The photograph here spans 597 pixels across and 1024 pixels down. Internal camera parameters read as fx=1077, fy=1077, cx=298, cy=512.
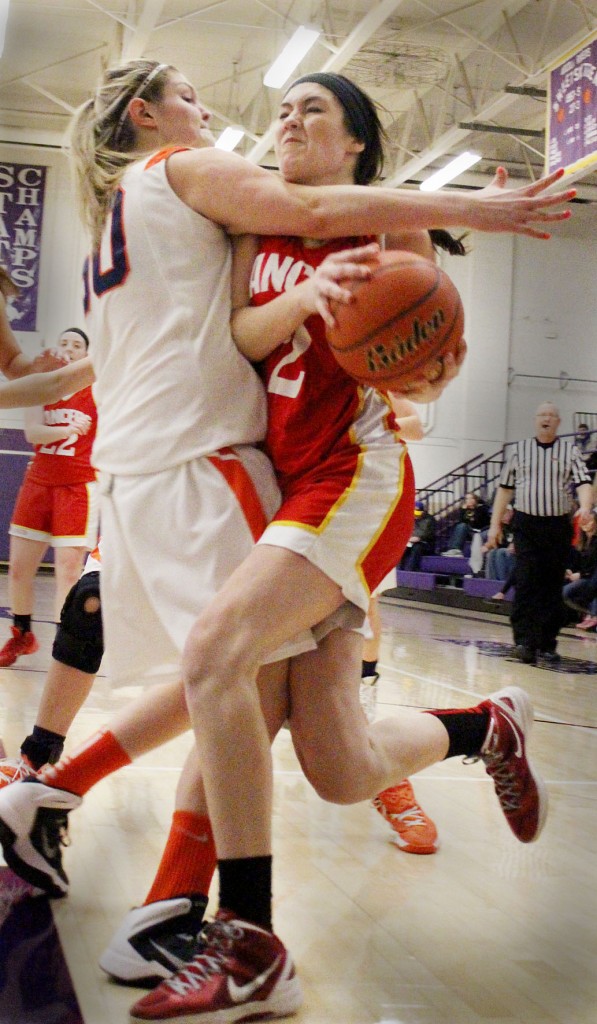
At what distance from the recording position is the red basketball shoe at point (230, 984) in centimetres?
150

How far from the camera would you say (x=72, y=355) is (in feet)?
15.8

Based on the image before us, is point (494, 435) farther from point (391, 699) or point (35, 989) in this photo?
point (35, 989)

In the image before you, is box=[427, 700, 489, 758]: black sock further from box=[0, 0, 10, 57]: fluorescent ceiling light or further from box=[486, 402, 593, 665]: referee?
box=[0, 0, 10, 57]: fluorescent ceiling light

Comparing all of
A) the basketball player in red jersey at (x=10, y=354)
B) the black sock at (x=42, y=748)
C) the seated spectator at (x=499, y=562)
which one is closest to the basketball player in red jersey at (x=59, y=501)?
the basketball player in red jersey at (x=10, y=354)

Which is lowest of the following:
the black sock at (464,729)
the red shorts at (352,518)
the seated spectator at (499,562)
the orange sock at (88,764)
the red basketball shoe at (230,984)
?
the seated spectator at (499,562)

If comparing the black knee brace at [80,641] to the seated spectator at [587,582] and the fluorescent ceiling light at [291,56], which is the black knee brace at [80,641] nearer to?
the seated spectator at [587,582]

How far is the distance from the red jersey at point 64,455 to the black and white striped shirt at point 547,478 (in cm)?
324

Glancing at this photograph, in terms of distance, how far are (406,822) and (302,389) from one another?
1.25 m

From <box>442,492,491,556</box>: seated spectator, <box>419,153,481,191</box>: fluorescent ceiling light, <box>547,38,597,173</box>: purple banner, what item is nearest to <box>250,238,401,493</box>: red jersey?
<box>547,38,597,173</box>: purple banner

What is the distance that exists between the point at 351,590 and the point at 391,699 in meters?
3.13

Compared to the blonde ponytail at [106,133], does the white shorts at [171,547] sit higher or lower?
lower

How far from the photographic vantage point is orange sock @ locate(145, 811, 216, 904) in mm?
1766

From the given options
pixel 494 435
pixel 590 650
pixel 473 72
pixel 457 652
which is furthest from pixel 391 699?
pixel 494 435

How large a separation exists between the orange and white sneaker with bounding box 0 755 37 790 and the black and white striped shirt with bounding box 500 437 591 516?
194 inches
